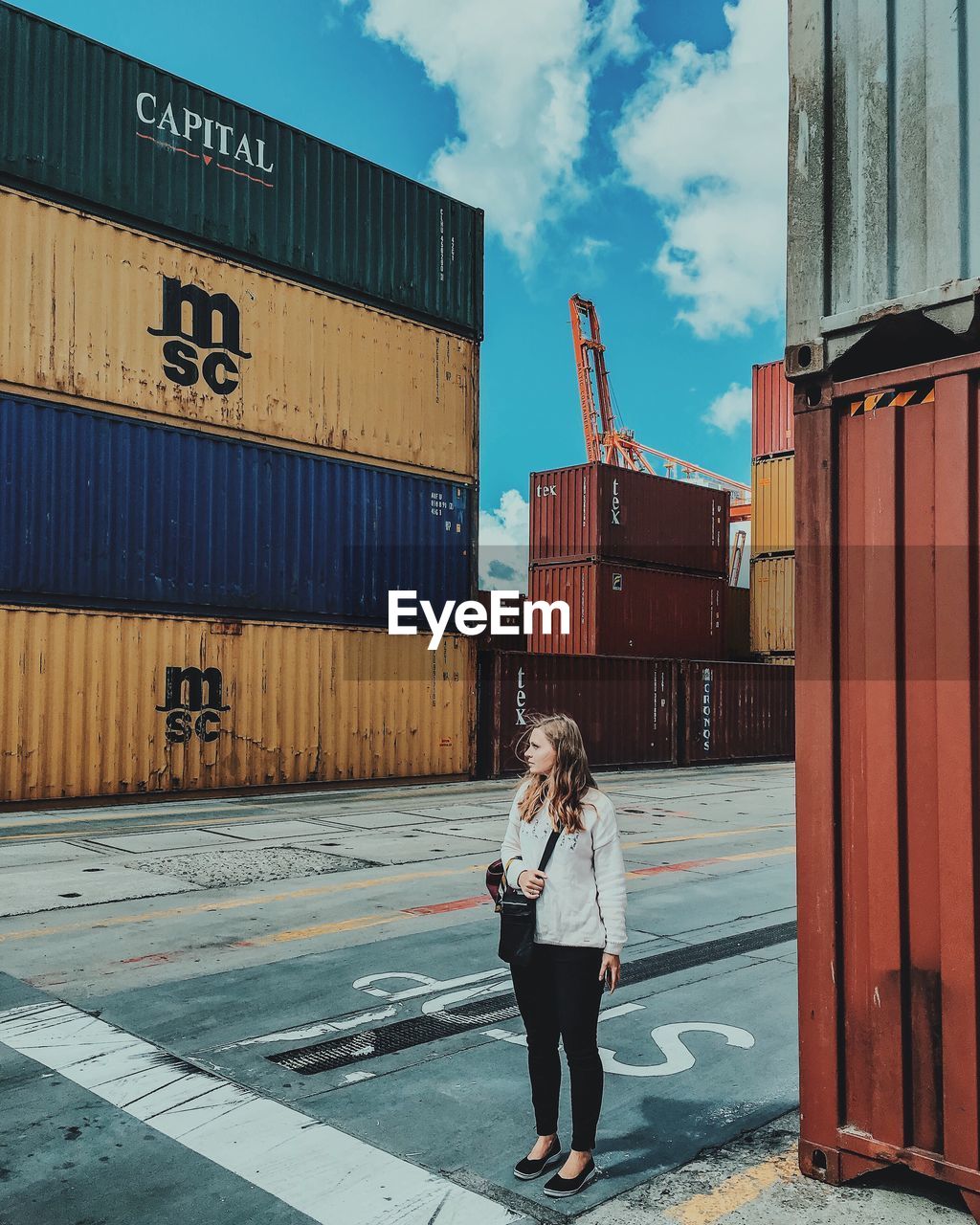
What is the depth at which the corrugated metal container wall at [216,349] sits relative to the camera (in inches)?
623

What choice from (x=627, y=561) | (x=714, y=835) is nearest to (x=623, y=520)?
(x=627, y=561)

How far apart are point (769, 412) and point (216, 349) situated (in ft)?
65.8

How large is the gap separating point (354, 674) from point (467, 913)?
10902 mm

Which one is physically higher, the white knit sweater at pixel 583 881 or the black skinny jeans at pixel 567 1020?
the white knit sweater at pixel 583 881

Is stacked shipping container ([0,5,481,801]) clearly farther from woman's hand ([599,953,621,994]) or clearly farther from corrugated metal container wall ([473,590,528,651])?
woman's hand ([599,953,621,994])

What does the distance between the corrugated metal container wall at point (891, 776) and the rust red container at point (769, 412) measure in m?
28.7

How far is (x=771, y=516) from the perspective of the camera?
32938 millimetres

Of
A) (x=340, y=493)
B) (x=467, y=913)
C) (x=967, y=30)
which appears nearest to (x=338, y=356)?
(x=340, y=493)

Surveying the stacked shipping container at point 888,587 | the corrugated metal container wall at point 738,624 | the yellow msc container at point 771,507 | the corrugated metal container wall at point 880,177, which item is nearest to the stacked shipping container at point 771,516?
the yellow msc container at point 771,507

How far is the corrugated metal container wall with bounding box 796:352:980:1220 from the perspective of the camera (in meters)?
3.95

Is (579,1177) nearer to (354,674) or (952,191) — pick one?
(952,191)

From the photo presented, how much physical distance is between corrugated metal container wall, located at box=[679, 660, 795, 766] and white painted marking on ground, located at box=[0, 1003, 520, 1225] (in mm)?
23537

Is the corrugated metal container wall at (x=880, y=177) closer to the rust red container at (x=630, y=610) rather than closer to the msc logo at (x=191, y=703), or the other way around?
the msc logo at (x=191, y=703)

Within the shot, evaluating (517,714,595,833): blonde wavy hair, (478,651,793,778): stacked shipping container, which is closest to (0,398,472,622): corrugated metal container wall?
(478,651,793,778): stacked shipping container
